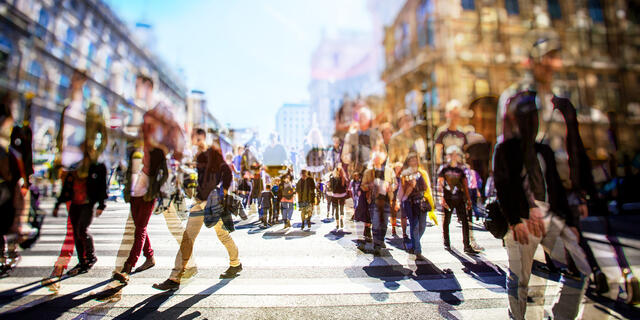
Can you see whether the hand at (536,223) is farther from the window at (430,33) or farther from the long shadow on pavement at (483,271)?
the window at (430,33)

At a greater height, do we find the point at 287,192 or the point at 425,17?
the point at 425,17

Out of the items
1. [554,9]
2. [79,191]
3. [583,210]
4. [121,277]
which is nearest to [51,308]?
[121,277]

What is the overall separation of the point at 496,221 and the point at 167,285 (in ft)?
11.0

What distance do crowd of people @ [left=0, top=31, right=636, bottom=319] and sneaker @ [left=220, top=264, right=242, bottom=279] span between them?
0.01 metres

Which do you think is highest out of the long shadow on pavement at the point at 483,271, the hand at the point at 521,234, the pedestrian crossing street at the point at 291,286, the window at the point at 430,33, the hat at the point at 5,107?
the window at the point at 430,33

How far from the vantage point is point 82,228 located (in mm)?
3051

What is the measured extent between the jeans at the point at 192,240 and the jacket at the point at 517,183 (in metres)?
2.94

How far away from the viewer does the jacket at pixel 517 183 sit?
1753 millimetres

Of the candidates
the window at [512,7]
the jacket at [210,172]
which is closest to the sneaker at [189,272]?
the jacket at [210,172]

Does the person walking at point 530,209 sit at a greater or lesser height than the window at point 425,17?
lesser

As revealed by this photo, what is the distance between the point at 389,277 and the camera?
9.62 feet

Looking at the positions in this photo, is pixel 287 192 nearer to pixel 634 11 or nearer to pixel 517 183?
pixel 517 183

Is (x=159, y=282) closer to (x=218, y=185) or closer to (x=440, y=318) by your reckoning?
(x=218, y=185)

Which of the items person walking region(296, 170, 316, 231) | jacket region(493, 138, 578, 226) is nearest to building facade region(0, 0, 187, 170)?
person walking region(296, 170, 316, 231)
